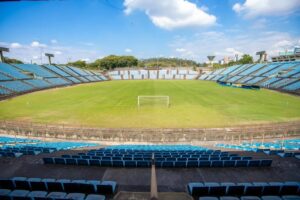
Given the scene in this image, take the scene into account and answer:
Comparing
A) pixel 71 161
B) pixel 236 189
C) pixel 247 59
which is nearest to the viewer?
pixel 236 189

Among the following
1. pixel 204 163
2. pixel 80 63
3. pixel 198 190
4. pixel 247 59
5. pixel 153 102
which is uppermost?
pixel 247 59

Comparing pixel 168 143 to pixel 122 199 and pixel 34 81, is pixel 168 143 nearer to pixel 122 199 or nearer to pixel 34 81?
pixel 122 199

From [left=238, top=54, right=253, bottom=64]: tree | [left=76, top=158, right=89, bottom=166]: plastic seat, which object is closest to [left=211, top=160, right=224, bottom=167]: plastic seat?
[left=76, top=158, right=89, bottom=166]: plastic seat

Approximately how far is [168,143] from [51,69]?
74392mm

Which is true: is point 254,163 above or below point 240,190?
below

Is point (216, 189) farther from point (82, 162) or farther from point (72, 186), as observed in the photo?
point (82, 162)

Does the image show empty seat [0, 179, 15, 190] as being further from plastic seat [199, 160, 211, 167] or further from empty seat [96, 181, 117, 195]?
plastic seat [199, 160, 211, 167]

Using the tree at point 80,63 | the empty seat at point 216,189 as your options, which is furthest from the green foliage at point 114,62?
Result: the empty seat at point 216,189

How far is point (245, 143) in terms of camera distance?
51.1 ft

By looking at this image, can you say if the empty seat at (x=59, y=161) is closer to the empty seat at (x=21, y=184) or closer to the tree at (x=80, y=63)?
the empty seat at (x=21, y=184)

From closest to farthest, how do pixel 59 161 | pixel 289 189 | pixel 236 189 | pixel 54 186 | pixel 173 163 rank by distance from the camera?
1. pixel 289 189
2. pixel 236 189
3. pixel 54 186
4. pixel 173 163
5. pixel 59 161

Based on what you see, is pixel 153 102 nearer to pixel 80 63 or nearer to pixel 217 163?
pixel 217 163

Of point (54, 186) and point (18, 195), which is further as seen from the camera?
point (54, 186)

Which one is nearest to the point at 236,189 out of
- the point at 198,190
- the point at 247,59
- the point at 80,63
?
the point at 198,190
